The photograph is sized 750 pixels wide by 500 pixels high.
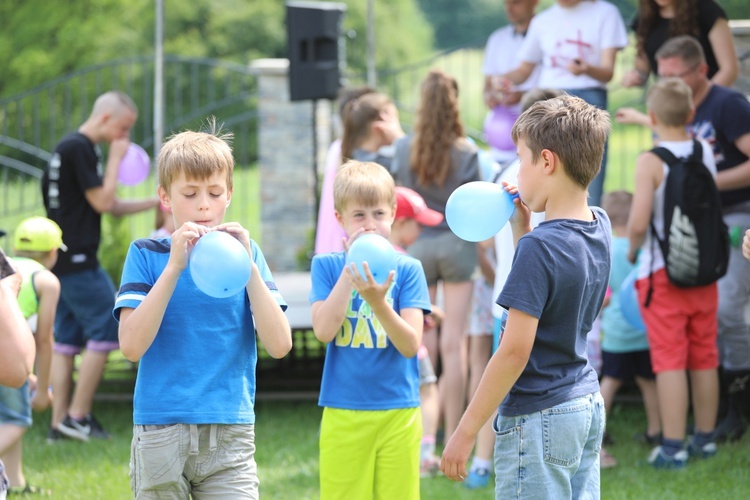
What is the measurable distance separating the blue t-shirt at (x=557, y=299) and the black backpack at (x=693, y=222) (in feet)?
7.48

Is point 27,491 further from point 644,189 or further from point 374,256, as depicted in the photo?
point 644,189

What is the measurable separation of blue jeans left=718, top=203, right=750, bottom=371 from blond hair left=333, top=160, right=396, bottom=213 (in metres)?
2.61

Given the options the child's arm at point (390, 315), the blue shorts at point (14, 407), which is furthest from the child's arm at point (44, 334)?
the child's arm at point (390, 315)

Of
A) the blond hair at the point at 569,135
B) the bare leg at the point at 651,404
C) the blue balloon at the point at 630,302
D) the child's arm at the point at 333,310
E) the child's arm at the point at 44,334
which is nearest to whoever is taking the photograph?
the blond hair at the point at 569,135

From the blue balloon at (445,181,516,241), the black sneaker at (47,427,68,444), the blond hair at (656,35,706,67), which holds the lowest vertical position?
the black sneaker at (47,427,68,444)

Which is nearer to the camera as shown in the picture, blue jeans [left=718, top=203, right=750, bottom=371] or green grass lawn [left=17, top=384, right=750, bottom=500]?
green grass lawn [left=17, top=384, right=750, bottom=500]

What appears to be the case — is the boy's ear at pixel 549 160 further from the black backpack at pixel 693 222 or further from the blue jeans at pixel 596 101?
the blue jeans at pixel 596 101

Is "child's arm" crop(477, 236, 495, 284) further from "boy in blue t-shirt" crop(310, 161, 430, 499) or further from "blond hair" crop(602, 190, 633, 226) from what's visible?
"boy in blue t-shirt" crop(310, 161, 430, 499)

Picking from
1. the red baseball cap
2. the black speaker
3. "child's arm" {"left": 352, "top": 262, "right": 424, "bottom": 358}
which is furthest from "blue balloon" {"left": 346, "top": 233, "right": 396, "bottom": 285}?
the black speaker

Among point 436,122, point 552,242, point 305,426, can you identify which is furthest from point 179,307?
point 305,426

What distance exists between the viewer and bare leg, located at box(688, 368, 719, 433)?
5.16m

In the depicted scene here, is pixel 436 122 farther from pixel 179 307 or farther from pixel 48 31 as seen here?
pixel 48 31

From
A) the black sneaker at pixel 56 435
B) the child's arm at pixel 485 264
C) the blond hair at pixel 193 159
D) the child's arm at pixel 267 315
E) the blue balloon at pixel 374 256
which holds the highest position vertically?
the blond hair at pixel 193 159

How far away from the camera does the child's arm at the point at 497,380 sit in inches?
102
